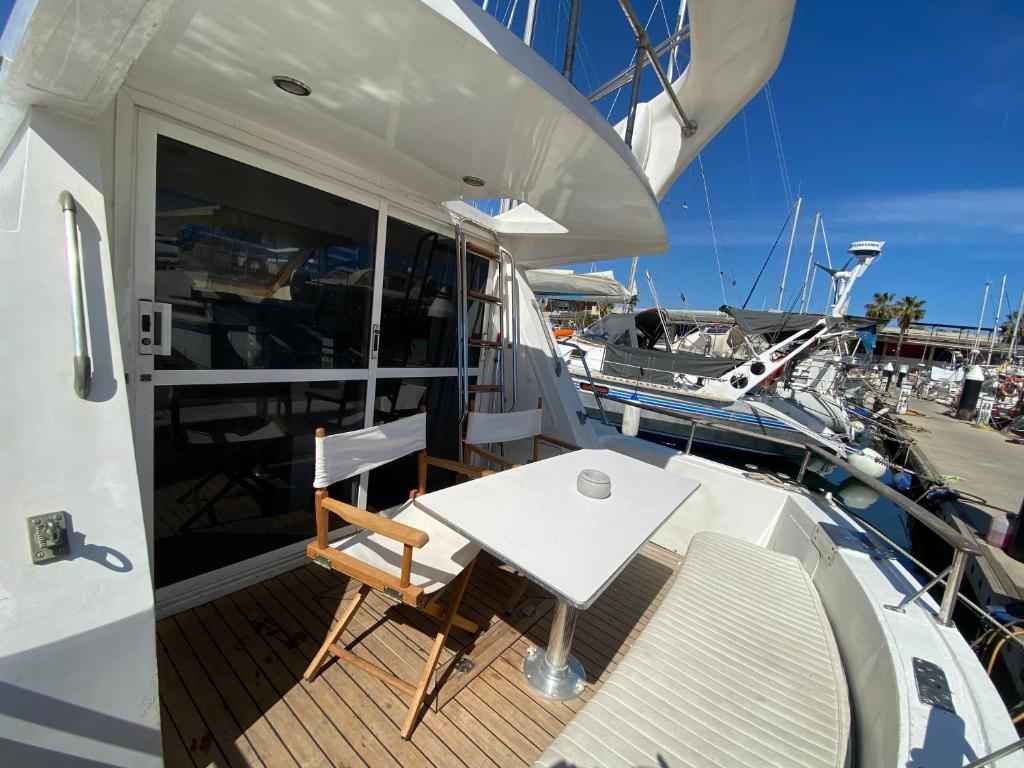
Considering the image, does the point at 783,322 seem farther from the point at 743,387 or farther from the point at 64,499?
the point at 64,499

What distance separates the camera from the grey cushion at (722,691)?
113 centimetres

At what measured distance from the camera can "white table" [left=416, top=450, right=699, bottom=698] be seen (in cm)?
128

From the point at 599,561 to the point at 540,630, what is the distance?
0.94 meters

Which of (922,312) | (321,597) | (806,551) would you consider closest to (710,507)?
(806,551)

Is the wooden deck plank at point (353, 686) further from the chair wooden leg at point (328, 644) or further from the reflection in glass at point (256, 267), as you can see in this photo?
the reflection in glass at point (256, 267)

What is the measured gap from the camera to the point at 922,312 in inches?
1210

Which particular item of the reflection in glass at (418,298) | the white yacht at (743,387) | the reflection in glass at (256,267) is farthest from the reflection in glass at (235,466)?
the white yacht at (743,387)

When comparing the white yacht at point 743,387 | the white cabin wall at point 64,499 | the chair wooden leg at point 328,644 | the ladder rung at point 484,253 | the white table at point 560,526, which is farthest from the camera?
the white yacht at point 743,387

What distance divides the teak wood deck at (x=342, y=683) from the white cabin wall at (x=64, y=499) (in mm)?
448

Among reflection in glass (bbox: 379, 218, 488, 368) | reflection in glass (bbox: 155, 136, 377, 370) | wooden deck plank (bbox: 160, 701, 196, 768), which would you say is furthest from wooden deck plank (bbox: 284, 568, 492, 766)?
reflection in glass (bbox: 379, 218, 488, 368)

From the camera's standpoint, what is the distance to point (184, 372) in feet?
5.67

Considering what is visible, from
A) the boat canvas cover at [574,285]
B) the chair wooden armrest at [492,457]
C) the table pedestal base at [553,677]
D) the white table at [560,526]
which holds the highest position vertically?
the boat canvas cover at [574,285]

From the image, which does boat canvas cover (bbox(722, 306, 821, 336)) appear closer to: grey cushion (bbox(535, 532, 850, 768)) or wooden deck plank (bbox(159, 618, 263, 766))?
grey cushion (bbox(535, 532, 850, 768))

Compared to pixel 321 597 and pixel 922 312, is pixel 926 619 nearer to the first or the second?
pixel 321 597
